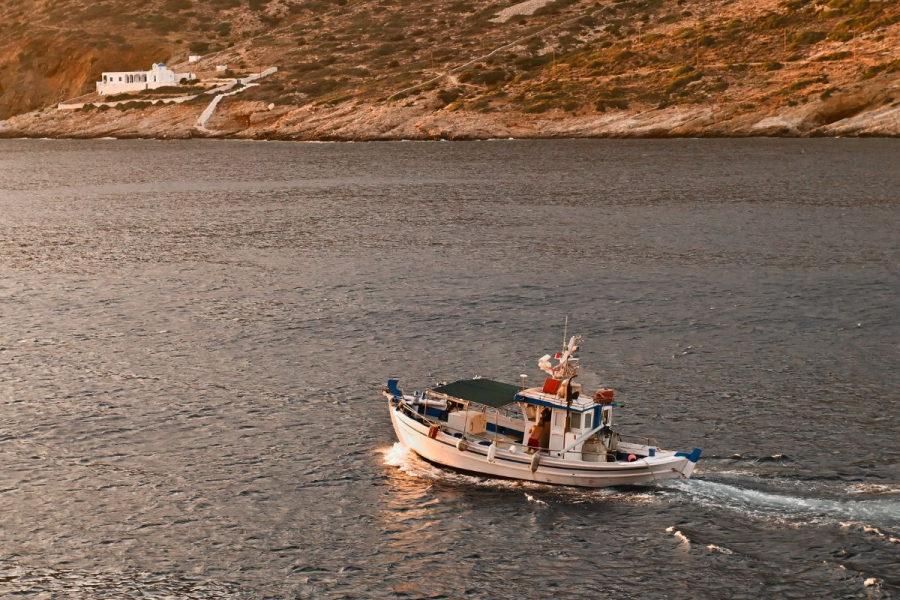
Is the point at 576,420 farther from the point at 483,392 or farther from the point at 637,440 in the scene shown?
the point at 483,392

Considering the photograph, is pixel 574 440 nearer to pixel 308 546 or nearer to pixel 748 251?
pixel 308 546

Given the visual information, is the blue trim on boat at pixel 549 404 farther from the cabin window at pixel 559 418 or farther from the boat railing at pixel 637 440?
the boat railing at pixel 637 440

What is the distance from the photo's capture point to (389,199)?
142375 mm

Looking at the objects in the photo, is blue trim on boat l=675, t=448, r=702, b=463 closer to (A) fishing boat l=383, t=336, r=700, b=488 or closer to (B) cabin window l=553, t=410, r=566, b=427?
(A) fishing boat l=383, t=336, r=700, b=488

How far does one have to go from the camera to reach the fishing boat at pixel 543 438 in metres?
47.0

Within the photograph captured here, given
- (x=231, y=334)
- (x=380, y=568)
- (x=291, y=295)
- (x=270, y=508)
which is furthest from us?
(x=291, y=295)

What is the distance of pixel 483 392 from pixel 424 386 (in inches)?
366

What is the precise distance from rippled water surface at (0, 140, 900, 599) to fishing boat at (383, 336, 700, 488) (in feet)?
2.99

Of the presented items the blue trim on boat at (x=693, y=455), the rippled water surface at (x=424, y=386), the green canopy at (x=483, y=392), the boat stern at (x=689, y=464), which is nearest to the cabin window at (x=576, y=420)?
the rippled water surface at (x=424, y=386)

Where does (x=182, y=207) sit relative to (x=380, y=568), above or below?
above

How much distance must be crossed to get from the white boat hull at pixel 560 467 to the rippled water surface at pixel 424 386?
629mm

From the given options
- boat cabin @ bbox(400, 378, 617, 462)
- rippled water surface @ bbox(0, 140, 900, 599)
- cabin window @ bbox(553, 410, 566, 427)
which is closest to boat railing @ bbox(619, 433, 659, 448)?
rippled water surface @ bbox(0, 140, 900, 599)

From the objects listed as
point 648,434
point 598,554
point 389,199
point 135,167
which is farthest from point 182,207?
point 598,554

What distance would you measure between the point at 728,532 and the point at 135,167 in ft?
572
